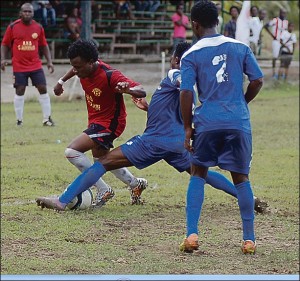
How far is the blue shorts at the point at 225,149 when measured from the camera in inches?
246

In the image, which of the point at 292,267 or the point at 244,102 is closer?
the point at 292,267

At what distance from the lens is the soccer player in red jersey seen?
761 cm

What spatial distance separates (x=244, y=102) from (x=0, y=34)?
1865cm

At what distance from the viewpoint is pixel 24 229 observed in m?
7.25

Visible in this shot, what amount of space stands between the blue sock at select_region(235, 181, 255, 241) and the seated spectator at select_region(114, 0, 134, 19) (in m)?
20.8

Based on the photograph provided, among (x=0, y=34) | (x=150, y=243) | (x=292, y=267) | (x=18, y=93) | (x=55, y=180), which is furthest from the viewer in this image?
(x=0, y=34)

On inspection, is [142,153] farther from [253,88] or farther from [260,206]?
[253,88]

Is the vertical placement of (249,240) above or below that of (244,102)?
below

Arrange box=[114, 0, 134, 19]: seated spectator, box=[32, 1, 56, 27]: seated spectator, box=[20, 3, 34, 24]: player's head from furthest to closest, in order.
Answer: box=[114, 0, 134, 19]: seated spectator < box=[32, 1, 56, 27]: seated spectator < box=[20, 3, 34, 24]: player's head

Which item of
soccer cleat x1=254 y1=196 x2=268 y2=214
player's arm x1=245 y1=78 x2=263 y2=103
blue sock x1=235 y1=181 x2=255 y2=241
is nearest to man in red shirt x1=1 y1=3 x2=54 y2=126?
soccer cleat x1=254 y1=196 x2=268 y2=214

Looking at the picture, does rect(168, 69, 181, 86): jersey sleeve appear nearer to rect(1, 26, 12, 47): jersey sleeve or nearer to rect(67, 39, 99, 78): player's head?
rect(67, 39, 99, 78): player's head

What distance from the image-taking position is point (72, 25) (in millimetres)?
24547

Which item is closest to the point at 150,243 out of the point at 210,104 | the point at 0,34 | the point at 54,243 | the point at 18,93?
the point at 54,243

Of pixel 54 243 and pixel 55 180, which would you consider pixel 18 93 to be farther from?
pixel 54 243
